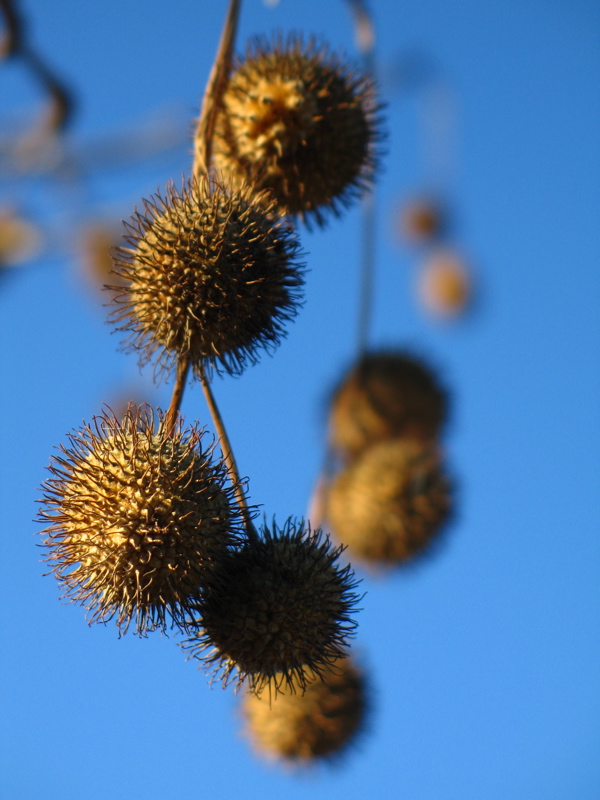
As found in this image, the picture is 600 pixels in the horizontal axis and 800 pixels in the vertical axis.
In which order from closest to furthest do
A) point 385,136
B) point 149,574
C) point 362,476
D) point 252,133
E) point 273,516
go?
point 149,574
point 273,516
point 252,133
point 385,136
point 362,476

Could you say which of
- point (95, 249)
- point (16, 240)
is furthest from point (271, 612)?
point (95, 249)

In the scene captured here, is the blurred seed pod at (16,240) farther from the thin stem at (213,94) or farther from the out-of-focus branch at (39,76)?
the thin stem at (213,94)

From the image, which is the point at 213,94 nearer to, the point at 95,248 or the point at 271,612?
the point at 271,612

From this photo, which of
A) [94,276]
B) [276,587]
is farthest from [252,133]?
[94,276]

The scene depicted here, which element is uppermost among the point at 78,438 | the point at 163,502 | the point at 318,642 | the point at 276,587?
the point at 78,438

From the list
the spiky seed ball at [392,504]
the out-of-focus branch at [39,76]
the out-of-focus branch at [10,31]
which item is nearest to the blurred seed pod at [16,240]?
the out-of-focus branch at [39,76]

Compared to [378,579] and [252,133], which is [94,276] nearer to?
[378,579]

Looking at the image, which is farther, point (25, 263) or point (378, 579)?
point (25, 263)
